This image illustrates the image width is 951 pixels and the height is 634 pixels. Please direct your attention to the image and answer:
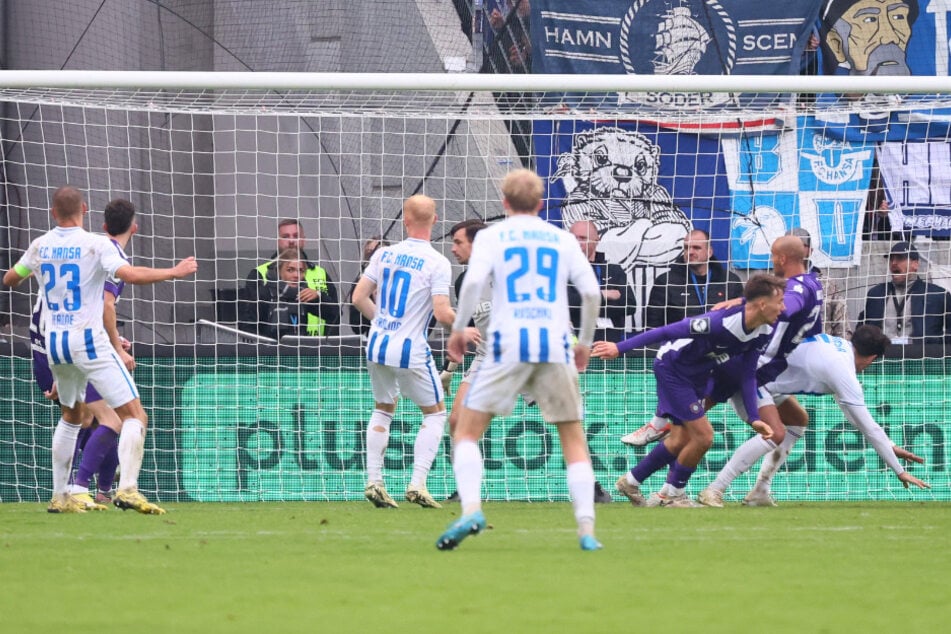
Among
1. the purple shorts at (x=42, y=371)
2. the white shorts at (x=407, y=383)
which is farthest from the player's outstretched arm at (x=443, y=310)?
the purple shorts at (x=42, y=371)

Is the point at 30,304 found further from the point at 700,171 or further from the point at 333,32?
the point at 700,171

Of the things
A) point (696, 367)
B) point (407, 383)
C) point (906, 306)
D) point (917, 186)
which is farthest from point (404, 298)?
point (917, 186)

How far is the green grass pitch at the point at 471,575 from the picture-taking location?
4.86 metres

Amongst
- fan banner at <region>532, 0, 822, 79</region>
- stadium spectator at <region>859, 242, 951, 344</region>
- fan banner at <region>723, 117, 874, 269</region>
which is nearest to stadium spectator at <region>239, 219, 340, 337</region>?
fan banner at <region>532, 0, 822, 79</region>

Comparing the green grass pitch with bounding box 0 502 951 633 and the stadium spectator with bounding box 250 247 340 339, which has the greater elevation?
the stadium spectator with bounding box 250 247 340 339

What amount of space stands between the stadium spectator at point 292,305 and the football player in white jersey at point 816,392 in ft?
12.3

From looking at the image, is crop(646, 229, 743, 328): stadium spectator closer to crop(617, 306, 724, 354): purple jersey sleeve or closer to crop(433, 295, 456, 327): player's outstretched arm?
crop(617, 306, 724, 354): purple jersey sleeve

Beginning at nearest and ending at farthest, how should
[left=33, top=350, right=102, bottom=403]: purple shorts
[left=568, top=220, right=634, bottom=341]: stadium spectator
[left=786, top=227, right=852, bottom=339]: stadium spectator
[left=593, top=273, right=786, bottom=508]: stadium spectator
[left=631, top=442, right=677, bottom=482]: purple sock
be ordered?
[left=593, top=273, right=786, bottom=508]: stadium spectator
[left=631, top=442, right=677, bottom=482]: purple sock
[left=33, top=350, right=102, bottom=403]: purple shorts
[left=568, top=220, right=634, bottom=341]: stadium spectator
[left=786, top=227, right=852, bottom=339]: stadium spectator

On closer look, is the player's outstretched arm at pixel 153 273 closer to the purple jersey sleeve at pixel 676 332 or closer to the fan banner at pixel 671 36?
the purple jersey sleeve at pixel 676 332

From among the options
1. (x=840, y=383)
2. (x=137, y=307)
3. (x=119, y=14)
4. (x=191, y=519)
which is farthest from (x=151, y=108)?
(x=840, y=383)

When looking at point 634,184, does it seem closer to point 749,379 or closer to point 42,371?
point 749,379

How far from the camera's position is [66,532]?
326 inches

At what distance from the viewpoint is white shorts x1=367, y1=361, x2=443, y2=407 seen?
10.4 m

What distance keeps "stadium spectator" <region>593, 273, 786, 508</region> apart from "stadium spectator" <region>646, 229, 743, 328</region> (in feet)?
6.55
